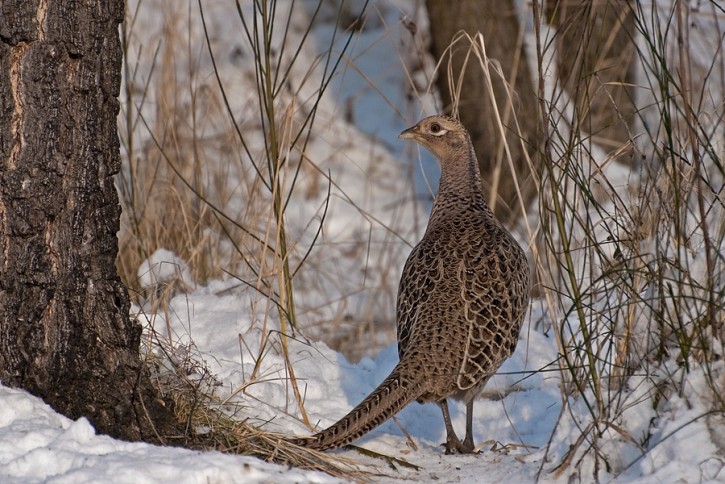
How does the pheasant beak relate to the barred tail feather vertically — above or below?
above

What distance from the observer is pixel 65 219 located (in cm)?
299

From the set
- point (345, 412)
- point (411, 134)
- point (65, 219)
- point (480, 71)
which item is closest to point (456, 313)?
point (345, 412)

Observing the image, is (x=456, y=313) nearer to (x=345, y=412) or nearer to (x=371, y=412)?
(x=345, y=412)

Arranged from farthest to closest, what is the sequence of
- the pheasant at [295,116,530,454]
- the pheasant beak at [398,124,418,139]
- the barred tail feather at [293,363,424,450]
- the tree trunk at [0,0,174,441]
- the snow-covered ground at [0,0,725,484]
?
the pheasant beak at [398,124,418,139], the pheasant at [295,116,530,454], the barred tail feather at [293,363,424,450], the tree trunk at [0,0,174,441], the snow-covered ground at [0,0,725,484]

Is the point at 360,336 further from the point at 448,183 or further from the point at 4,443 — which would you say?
the point at 4,443

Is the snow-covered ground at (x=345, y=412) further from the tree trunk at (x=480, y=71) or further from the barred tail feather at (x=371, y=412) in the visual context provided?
the tree trunk at (x=480, y=71)

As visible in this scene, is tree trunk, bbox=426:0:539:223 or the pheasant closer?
the pheasant

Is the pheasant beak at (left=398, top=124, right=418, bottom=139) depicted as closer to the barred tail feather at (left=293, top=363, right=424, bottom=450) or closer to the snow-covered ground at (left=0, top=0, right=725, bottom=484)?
the snow-covered ground at (left=0, top=0, right=725, bottom=484)

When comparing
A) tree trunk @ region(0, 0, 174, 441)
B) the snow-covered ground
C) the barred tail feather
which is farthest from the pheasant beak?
tree trunk @ region(0, 0, 174, 441)

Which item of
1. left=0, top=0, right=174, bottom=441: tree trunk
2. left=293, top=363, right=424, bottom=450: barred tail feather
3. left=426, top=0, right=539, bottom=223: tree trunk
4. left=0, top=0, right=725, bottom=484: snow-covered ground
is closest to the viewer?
left=0, top=0, right=725, bottom=484: snow-covered ground

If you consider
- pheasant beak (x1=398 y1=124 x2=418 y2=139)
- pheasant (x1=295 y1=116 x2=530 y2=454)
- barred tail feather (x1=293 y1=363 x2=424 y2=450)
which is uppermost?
pheasant beak (x1=398 y1=124 x2=418 y2=139)

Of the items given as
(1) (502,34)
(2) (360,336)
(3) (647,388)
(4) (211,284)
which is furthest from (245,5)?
(3) (647,388)

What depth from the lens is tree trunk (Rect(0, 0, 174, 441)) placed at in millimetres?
2904

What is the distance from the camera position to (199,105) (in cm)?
A: 900
